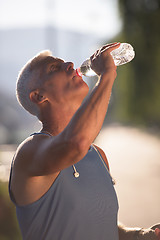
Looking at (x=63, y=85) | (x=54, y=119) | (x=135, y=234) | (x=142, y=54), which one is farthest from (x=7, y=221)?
(x=142, y=54)

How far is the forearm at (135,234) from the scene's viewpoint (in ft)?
8.39

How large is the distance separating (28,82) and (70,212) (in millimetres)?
784

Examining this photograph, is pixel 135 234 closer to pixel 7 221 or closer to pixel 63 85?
pixel 63 85

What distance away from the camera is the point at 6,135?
2283cm

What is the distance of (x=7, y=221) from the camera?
5.04 m

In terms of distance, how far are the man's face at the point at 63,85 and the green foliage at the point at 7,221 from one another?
3009 mm

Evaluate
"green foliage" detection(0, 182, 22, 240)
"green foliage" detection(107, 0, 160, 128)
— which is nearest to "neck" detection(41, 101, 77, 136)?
"green foliage" detection(0, 182, 22, 240)

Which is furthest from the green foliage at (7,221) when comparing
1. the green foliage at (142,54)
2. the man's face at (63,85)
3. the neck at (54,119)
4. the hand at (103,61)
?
the green foliage at (142,54)

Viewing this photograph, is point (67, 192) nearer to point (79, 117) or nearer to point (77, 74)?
point (79, 117)

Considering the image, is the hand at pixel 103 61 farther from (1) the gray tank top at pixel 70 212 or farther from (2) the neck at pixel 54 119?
(1) the gray tank top at pixel 70 212

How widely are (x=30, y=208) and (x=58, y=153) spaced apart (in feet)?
1.34

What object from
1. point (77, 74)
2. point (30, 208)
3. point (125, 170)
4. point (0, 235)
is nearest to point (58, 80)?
point (77, 74)

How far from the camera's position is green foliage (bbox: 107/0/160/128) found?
2206 centimetres

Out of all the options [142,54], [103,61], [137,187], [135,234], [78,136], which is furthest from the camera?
[142,54]
